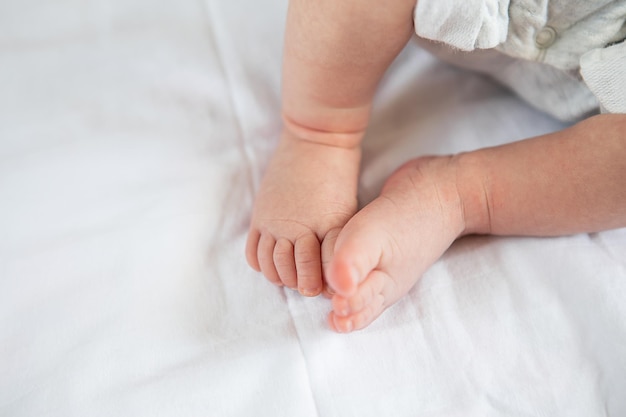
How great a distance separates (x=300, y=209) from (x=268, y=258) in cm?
6

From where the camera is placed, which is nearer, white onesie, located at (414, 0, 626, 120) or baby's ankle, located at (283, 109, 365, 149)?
white onesie, located at (414, 0, 626, 120)

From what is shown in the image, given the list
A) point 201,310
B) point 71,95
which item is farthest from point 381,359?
point 71,95

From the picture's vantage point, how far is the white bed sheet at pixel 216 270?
1.81 ft

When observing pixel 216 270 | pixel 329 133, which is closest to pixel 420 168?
pixel 329 133

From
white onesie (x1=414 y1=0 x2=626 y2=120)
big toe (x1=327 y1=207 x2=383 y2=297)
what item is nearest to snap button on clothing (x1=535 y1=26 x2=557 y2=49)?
white onesie (x1=414 y1=0 x2=626 y2=120)

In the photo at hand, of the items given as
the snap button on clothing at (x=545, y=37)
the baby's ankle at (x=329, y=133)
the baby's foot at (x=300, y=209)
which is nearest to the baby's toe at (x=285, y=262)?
the baby's foot at (x=300, y=209)

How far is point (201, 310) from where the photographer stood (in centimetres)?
60

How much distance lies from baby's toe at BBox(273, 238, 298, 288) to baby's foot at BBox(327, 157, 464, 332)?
0.06 meters

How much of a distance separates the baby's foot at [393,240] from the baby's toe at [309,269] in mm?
36

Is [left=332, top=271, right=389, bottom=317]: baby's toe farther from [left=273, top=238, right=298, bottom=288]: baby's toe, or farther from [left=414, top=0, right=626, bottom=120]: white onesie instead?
[left=414, top=0, right=626, bottom=120]: white onesie

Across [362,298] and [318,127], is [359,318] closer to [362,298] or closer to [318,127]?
[362,298]

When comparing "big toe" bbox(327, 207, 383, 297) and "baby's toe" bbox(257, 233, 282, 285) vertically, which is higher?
"big toe" bbox(327, 207, 383, 297)

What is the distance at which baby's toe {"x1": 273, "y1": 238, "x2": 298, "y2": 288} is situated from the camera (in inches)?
23.1

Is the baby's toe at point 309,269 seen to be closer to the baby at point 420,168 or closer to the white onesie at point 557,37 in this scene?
the baby at point 420,168
